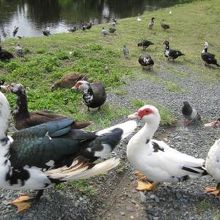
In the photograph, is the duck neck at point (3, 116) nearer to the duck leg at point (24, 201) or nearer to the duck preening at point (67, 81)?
the duck leg at point (24, 201)

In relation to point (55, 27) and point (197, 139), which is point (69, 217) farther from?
point (55, 27)

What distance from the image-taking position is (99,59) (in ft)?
64.8

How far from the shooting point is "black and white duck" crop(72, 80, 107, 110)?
13.3m

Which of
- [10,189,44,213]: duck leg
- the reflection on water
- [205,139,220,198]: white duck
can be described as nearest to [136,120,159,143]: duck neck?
[205,139,220,198]: white duck

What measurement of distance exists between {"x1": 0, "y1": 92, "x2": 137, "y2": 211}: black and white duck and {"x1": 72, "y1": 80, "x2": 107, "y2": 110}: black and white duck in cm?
496

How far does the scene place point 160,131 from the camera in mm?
12391

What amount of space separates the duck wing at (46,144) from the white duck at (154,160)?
1199mm

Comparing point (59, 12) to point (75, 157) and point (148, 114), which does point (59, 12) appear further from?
point (75, 157)

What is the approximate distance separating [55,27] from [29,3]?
8.21 m

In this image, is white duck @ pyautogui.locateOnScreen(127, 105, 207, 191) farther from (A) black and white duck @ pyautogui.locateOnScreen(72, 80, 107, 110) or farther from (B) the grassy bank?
(A) black and white duck @ pyautogui.locateOnScreen(72, 80, 107, 110)

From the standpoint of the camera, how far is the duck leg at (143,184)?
9211mm

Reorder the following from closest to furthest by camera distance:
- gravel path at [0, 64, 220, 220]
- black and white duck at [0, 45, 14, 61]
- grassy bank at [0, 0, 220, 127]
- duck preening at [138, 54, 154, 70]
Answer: gravel path at [0, 64, 220, 220] < grassy bank at [0, 0, 220, 127] < black and white duck at [0, 45, 14, 61] < duck preening at [138, 54, 154, 70]

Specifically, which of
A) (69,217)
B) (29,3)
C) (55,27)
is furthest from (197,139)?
(29,3)

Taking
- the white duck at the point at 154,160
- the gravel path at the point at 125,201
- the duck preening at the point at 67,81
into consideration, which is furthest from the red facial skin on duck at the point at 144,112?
the duck preening at the point at 67,81
